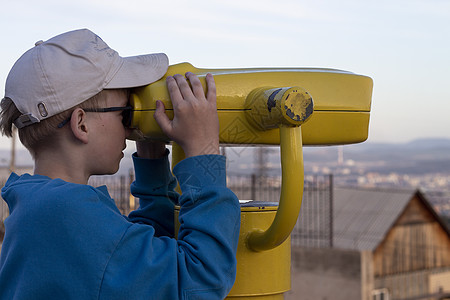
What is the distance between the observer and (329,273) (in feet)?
31.7

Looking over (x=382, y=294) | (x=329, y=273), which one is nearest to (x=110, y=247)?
(x=329, y=273)

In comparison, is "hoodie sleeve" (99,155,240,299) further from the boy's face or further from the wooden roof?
the wooden roof

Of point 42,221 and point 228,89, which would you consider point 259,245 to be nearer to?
point 228,89

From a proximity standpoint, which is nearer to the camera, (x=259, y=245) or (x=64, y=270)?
(x=64, y=270)

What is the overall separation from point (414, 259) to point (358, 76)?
13.7m

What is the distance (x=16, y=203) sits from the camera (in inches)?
36.9

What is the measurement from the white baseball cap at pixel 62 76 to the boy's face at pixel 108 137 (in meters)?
0.03

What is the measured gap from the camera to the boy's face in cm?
98

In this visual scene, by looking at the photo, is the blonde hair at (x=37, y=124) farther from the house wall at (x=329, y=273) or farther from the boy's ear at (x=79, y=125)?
the house wall at (x=329, y=273)

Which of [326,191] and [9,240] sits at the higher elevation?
[9,240]

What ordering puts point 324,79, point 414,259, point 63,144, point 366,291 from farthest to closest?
point 414,259
point 366,291
point 324,79
point 63,144

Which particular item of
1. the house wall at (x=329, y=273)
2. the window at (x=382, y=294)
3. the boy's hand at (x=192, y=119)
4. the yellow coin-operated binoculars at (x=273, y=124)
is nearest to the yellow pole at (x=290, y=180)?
the yellow coin-operated binoculars at (x=273, y=124)

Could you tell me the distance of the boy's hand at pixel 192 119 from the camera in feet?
3.14

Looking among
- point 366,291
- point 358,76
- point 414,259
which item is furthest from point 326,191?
point 358,76
